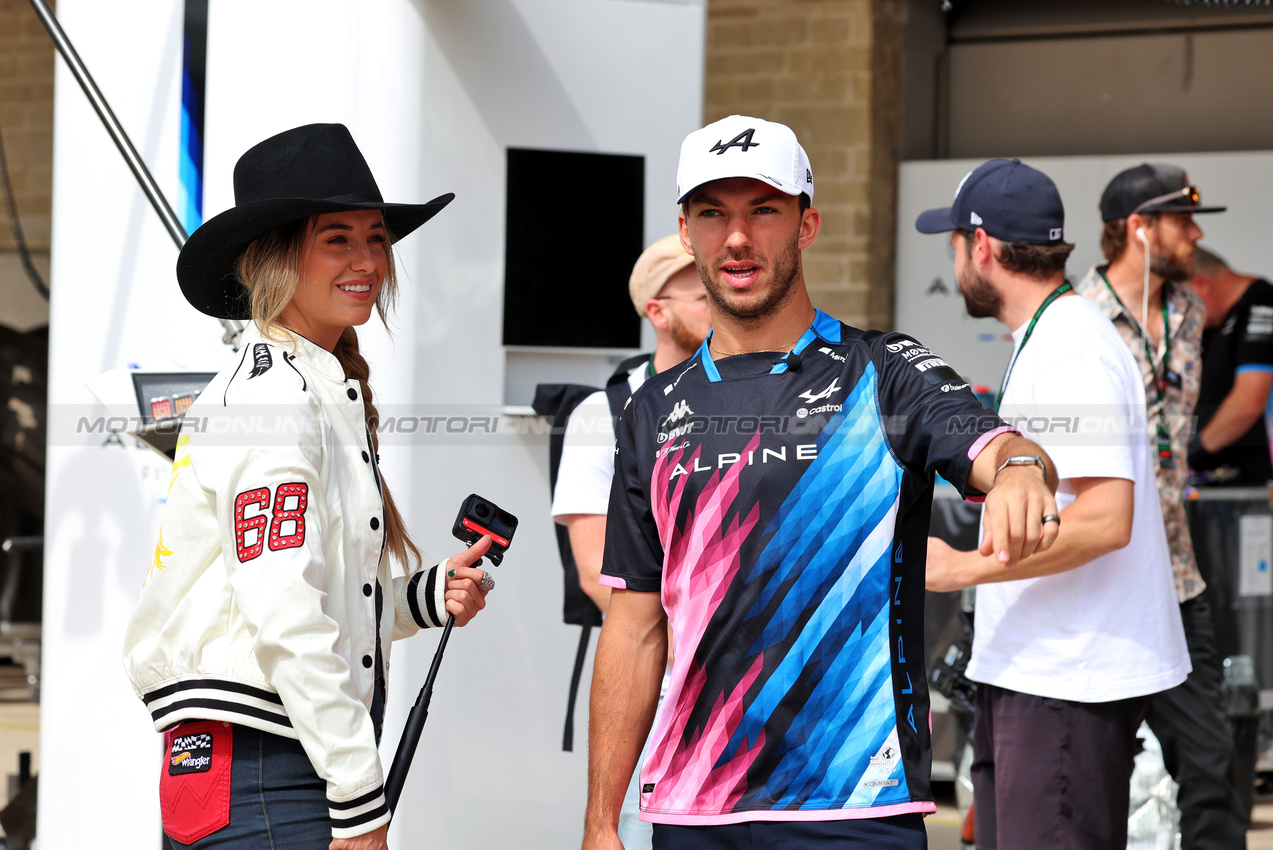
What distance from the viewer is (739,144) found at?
200 centimetres

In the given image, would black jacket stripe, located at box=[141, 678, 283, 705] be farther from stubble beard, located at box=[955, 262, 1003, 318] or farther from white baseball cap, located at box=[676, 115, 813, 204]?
stubble beard, located at box=[955, 262, 1003, 318]

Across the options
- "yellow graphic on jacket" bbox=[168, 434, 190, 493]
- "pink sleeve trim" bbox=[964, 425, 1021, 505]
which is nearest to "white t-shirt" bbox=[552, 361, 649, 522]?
"yellow graphic on jacket" bbox=[168, 434, 190, 493]

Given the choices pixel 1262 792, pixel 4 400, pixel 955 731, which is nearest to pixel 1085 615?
pixel 955 731

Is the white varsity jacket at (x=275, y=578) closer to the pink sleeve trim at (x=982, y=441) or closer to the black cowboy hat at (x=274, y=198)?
the black cowboy hat at (x=274, y=198)

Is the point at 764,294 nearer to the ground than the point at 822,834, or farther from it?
farther from it

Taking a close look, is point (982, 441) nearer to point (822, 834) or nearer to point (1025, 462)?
A: point (1025, 462)

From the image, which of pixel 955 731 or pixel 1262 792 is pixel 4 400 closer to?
pixel 955 731

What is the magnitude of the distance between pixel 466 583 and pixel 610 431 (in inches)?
24.3

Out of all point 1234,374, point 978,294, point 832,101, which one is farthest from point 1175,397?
point 832,101

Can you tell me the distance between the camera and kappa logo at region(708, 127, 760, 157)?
78.2 inches

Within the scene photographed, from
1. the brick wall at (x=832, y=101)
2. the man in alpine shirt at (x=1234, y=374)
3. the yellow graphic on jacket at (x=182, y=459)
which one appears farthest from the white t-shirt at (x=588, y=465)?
the brick wall at (x=832, y=101)

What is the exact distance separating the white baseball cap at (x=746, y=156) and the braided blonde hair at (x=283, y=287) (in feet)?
1.94

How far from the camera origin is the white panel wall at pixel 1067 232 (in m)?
6.90

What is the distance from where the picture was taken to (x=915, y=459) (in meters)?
1.88
